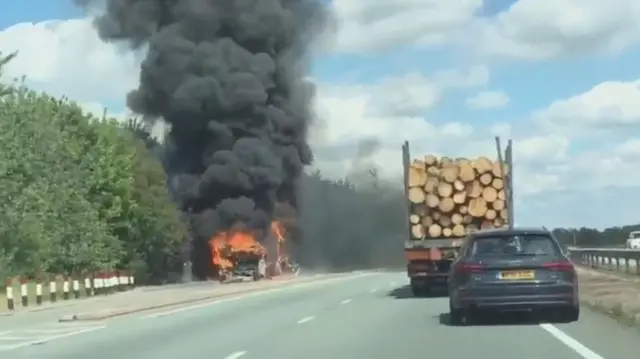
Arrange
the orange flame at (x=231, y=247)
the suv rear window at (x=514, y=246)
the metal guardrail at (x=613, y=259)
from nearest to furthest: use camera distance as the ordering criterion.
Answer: the suv rear window at (x=514, y=246), the metal guardrail at (x=613, y=259), the orange flame at (x=231, y=247)

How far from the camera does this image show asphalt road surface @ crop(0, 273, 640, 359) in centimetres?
1518

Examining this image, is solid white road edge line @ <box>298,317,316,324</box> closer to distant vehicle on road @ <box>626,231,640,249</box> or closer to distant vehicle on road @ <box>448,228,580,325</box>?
distant vehicle on road @ <box>448,228,580,325</box>

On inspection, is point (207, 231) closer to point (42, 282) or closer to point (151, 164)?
point (151, 164)

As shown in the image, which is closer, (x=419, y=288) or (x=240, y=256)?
(x=419, y=288)

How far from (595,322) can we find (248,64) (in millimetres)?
48202

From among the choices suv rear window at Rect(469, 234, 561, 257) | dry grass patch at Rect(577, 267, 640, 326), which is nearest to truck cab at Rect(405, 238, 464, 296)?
dry grass patch at Rect(577, 267, 640, 326)

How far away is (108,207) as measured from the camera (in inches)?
2356

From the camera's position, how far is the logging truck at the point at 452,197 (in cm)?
2959

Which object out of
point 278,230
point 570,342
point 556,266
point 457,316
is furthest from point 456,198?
point 278,230

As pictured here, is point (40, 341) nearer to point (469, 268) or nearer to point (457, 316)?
point (457, 316)

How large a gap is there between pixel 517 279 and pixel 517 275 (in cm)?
7

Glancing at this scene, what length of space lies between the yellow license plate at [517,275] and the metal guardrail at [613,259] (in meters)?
18.9

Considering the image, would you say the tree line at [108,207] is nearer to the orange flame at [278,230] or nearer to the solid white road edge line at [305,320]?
the orange flame at [278,230]

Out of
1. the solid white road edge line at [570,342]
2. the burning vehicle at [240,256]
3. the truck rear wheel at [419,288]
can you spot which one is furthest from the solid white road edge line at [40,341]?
the burning vehicle at [240,256]
